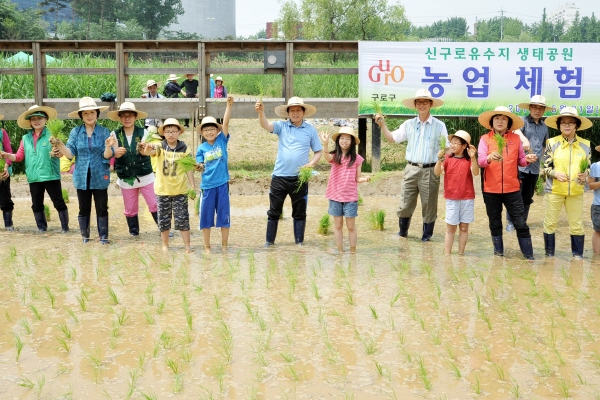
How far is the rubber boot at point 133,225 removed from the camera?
31.4ft

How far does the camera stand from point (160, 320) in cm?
620

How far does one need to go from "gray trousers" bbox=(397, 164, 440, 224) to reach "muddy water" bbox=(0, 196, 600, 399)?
16.7 inches

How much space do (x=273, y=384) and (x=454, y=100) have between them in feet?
30.8

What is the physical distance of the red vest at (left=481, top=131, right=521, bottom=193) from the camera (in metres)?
8.06

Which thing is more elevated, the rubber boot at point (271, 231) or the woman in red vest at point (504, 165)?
the woman in red vest at point (504, 165)

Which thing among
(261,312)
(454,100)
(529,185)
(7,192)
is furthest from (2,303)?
(454,100)

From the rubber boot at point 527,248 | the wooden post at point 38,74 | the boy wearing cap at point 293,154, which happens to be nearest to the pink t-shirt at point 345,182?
the boy wearing cap at point 293,154

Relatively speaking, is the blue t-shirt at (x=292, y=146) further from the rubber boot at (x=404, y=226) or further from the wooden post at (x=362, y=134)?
the wooden post at (x=362, y=134)

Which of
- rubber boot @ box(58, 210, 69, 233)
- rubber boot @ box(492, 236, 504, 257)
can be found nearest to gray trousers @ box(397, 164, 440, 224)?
rubber boot @ box(492, 236, 504, 257)

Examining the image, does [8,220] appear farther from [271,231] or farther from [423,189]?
[423,189]

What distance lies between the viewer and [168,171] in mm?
8438

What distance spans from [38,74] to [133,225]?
5.07m

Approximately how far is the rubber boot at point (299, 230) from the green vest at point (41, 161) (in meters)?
3.11

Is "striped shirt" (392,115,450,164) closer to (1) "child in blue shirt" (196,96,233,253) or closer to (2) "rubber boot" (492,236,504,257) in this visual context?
(2) "rubber boot" (492,236,504,257)
